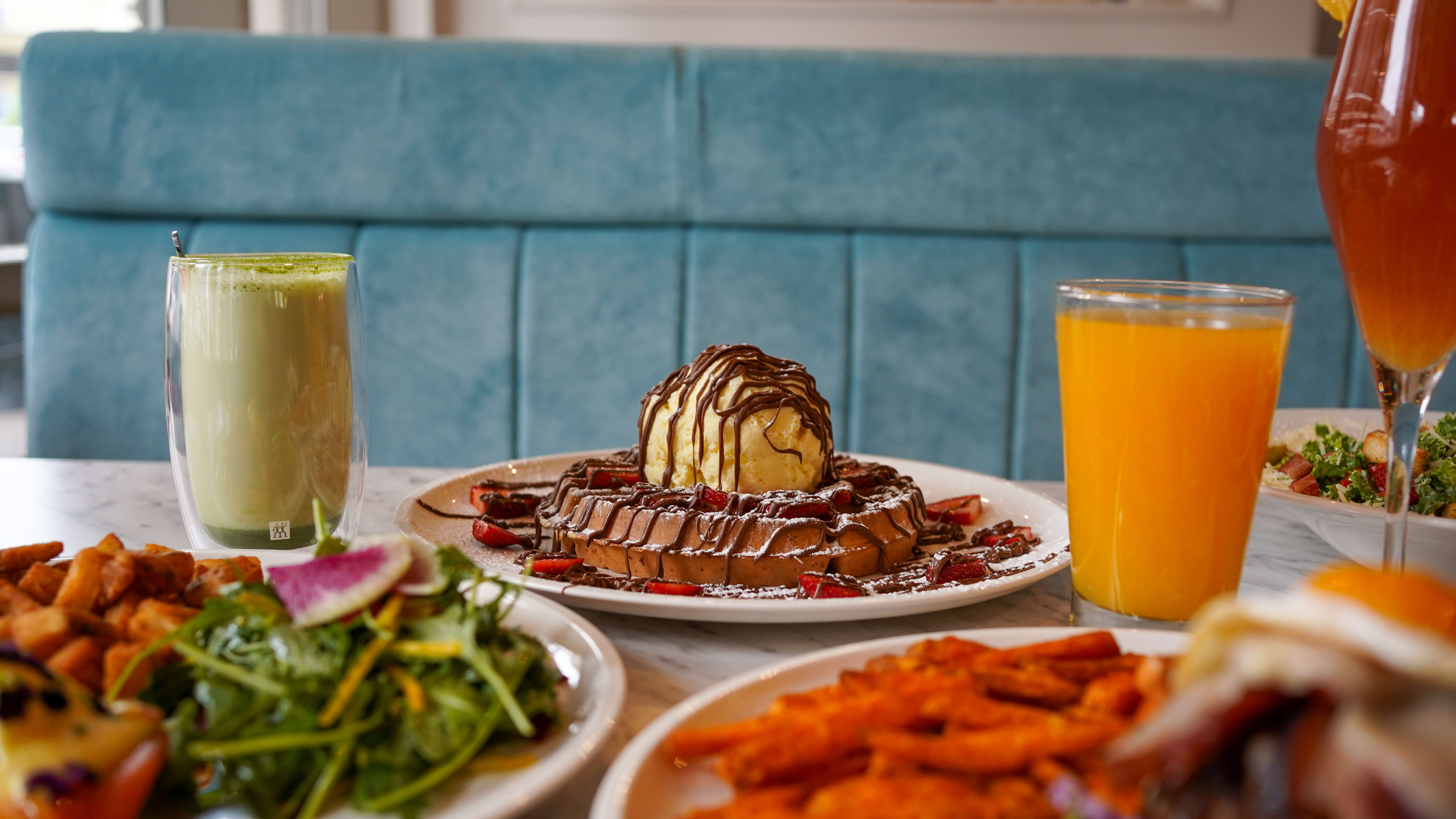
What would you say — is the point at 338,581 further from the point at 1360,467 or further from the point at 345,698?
the point at 1360,467

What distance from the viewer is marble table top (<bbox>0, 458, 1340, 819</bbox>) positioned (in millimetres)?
881

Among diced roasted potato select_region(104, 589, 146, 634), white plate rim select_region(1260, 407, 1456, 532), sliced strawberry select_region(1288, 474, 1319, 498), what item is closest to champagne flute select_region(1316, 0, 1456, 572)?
white plate rim select_region(1260, 407, 1456, 532)

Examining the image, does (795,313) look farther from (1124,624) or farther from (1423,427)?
(1124,624)

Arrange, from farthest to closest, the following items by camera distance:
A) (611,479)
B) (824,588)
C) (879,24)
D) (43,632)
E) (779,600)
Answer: (879,24)
(611,479)
(824,588)
(779,600)
(43,632)

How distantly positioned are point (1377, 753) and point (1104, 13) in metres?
4.51

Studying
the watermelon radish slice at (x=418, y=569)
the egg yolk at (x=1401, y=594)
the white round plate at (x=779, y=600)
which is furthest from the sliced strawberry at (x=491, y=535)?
the egg yolk at (x=1401, y=594)

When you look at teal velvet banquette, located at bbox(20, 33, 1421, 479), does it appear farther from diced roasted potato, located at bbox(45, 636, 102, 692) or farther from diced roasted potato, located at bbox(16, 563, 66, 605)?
diced roasted potato, located at bbox(45, 636, 102, 692)

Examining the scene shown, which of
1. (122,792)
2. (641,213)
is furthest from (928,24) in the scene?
(122,792)

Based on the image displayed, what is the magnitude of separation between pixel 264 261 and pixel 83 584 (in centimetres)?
45

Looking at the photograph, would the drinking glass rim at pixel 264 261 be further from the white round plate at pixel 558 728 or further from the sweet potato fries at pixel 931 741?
the sweet potato fries at pixel 931 741

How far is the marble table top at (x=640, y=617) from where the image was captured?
0.88 m

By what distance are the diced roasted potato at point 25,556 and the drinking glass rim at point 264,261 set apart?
1.12 ft

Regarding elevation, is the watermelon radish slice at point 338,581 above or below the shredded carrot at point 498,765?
above

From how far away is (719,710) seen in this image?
67 cm
